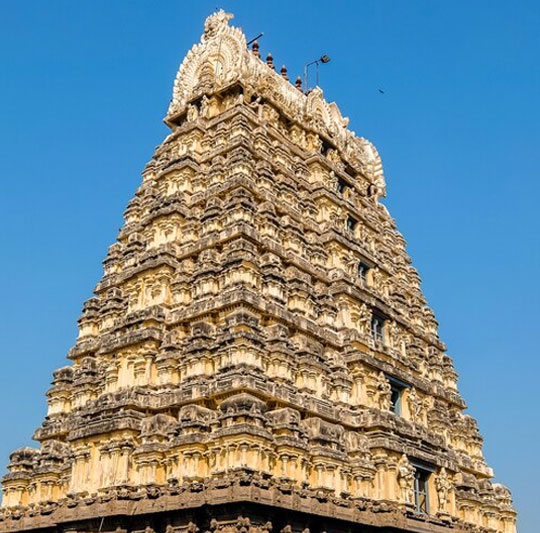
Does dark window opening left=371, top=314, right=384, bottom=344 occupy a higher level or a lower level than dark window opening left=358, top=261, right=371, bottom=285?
lower

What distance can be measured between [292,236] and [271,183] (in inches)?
109

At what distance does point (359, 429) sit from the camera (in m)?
25.7

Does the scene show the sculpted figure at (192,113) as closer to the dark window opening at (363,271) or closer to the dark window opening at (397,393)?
the dark window opening at (363,271)

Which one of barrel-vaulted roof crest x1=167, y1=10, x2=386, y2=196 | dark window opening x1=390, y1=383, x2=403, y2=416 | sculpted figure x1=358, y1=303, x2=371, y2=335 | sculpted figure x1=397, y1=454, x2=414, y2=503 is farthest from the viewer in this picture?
barrel-vaulted roof crest x1=167, y1=10, x2=386, y2=196

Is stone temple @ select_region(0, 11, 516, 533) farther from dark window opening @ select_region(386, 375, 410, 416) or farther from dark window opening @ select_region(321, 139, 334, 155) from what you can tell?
dark window opening @ select_region(321, 139, 334, 155)

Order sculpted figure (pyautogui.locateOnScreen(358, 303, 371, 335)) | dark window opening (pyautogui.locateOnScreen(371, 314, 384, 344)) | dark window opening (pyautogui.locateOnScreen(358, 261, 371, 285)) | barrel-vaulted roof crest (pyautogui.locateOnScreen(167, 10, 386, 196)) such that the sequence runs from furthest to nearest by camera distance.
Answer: barrel-vaulted roof crest (pyautogui.locateOnScreen(167, 10, 386, 196)) < dark window opening (pyautogui.locateOnScreen(358, 261, 371, 285)) < dark window opening (pyautogui.locateOnScreen(371, 314, 384, 344)) < sculpted figure (pyautogui.locateOnScreen(358, 303, 371, 335))

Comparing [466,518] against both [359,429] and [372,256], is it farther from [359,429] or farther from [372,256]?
[372,256]

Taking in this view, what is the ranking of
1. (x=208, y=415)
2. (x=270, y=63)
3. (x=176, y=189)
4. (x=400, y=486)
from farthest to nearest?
(x=270, y=63) → (x=176, y=189) → (x=400, y=486) → (x=208, y=415)

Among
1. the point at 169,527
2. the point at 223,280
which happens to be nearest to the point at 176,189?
the point at 223,280

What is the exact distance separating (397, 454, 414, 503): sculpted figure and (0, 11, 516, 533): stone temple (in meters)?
0.05

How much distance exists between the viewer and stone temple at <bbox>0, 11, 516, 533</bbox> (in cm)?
2075

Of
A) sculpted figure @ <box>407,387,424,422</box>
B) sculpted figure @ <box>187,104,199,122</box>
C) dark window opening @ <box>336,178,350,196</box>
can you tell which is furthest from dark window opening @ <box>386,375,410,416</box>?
sculpted figure @ <box>187,104,199,122</box>

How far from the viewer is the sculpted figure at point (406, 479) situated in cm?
2489

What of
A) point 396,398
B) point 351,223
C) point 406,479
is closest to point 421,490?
point 406,479
